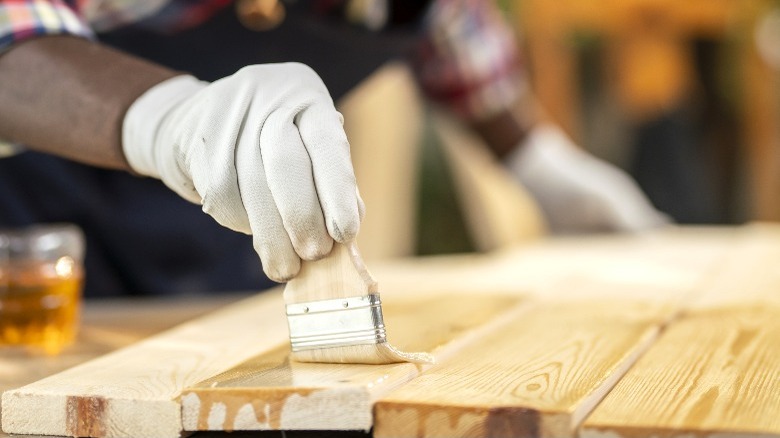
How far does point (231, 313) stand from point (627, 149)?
110 inches

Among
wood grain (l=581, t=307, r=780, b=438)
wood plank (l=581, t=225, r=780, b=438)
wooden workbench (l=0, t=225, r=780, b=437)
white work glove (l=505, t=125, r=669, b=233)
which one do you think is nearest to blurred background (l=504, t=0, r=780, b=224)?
white work glove (l=505, t=125, r=669, b=233)

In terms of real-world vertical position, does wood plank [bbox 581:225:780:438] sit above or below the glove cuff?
below

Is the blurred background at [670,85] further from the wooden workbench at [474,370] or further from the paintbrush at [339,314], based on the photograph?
the paintbrush at [339,314]

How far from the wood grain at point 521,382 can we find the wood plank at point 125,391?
17cm

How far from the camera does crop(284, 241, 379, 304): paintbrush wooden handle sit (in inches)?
28.5

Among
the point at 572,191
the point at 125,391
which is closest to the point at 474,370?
the point at 125,391

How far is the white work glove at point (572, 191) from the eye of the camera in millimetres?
2055

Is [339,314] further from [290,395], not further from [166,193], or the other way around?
[166,193]

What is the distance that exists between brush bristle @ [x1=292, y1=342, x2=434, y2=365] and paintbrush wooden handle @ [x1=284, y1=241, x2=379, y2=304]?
41 mm

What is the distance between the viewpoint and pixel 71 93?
2.79 feet

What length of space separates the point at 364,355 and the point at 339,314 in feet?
0.12

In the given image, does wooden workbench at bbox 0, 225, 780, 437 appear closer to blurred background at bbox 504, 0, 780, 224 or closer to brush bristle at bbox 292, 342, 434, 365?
brush bristle at bbox 292, 342, 434, 365

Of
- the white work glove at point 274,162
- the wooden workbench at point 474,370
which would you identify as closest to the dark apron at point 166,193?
the wooden workbench at point 474,370

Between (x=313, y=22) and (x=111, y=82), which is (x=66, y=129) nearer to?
(x=111, y=82)
